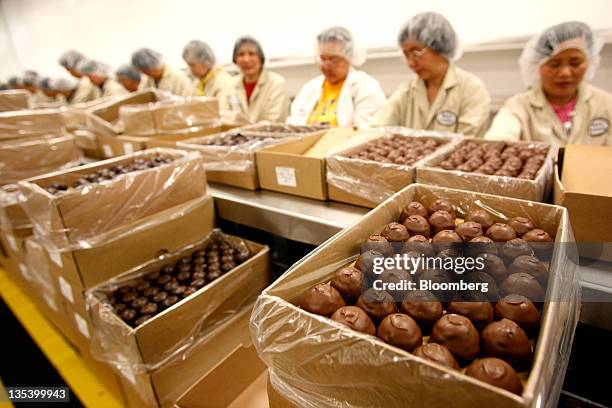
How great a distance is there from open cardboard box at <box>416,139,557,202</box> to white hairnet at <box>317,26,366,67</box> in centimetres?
205

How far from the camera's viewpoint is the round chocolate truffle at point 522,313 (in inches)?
25.0

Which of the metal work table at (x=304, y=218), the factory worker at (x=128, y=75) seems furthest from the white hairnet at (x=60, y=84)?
the metal work table at (x=304, y=218)

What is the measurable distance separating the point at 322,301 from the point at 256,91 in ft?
11.6

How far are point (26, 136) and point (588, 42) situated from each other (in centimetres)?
370

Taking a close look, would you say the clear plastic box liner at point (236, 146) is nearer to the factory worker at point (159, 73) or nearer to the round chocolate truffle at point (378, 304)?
the round chocolate truffle at point (378, 304)

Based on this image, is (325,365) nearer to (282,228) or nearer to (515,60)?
(282,228)

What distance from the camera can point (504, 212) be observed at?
3.15 ft

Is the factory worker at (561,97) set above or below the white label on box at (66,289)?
above

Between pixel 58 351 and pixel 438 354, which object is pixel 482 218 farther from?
pixel 58 351

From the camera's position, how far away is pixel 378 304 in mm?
697

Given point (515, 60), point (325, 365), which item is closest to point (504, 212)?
point (325, 365)

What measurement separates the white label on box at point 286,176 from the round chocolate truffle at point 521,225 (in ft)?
2.93

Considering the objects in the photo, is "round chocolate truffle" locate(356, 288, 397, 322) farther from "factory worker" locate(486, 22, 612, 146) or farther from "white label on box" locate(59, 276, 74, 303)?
"factory worker" locate(486, 22, 612, 146)

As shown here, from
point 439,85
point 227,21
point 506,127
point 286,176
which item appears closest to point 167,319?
point 286,176
